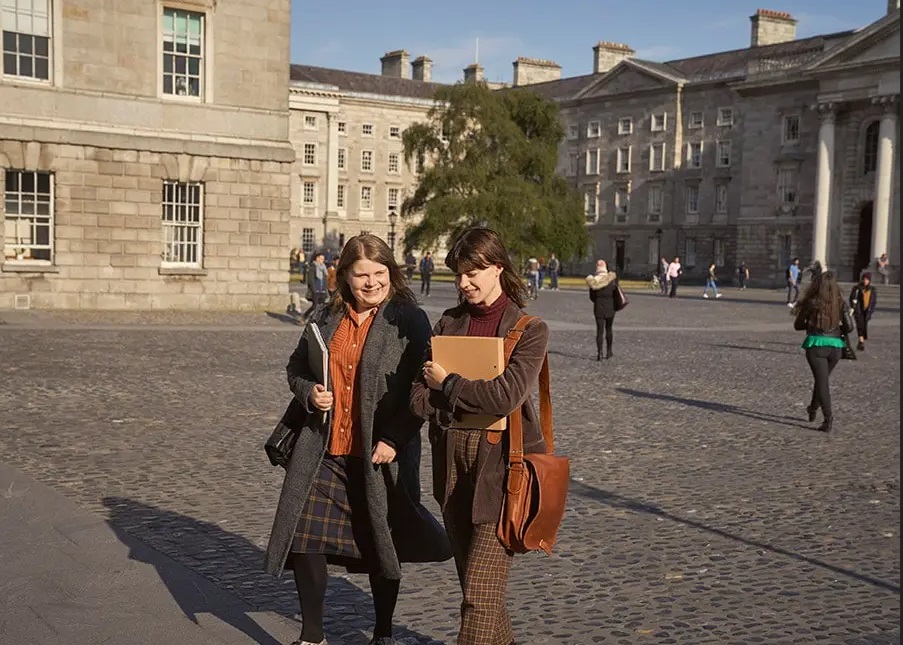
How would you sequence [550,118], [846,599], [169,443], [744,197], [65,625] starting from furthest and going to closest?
[744,197] → [550,118] → [169,443] → [846,599] → [65,625]

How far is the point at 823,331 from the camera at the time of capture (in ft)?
39.2

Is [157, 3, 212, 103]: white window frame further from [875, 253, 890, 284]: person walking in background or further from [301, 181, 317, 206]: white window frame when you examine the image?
[301, 181, 317, 206]: white window frame

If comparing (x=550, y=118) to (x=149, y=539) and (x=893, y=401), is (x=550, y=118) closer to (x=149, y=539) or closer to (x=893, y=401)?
(x=893, y=401)

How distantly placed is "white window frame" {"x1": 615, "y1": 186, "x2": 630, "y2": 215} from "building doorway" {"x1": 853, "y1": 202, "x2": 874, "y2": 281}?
2240cm

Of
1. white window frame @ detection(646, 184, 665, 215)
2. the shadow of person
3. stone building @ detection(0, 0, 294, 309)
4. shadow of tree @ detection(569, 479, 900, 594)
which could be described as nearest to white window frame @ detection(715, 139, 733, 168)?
white window frame @ detection(646, 184, 665, 215)

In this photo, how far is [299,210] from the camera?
88.2 meters

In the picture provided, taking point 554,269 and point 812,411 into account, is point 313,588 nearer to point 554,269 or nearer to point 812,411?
point 812,411

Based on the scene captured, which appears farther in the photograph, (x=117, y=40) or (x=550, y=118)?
(x=550, y=118)

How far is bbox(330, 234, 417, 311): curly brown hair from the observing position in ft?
15.1

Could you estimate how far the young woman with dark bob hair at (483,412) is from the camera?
4.12 metres

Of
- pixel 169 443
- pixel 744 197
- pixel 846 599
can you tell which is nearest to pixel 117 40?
pixel 169 443

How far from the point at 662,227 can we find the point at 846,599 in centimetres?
7505

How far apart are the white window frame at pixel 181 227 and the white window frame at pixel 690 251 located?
2133 inches

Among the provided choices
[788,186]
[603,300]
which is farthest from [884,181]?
[603,300]
